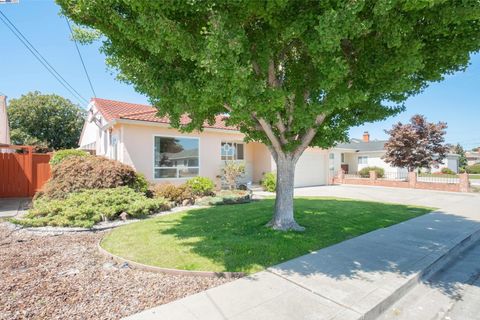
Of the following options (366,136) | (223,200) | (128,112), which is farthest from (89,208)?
(366,136)

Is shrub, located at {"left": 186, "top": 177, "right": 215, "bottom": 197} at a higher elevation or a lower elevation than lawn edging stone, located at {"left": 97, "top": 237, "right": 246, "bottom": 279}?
higher

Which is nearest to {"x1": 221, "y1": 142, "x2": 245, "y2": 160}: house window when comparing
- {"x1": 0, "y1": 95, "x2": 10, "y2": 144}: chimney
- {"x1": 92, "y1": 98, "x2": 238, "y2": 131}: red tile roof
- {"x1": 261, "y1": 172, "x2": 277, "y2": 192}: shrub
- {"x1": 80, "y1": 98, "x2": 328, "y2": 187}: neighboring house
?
{"x1": 80, "y1": 98, "x2": 328, "y2": 187}: neighboring house

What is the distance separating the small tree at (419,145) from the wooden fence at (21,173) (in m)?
25.4

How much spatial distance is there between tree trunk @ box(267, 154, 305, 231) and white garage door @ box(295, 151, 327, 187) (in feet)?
44.2

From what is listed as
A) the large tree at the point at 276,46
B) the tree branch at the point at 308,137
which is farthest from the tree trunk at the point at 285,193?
the large tree at the point at 276,46

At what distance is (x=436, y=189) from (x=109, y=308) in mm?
20472

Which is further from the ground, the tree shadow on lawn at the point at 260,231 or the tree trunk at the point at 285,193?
the tree trunk at the point at 285,193

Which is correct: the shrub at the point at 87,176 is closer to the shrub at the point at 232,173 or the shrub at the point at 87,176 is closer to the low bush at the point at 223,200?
the low bush at the point at 223,200

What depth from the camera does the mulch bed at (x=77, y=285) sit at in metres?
3.31

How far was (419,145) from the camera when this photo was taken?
74.1 feet

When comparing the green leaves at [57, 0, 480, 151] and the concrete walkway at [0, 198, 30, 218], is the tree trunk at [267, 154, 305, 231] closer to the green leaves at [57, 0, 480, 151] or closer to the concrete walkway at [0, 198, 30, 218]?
the green leaves at [57, 0, 480, 151]

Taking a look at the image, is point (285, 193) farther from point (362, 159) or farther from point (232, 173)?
point (362, 159)

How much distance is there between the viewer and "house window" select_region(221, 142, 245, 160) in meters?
16.3

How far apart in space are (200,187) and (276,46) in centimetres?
812
